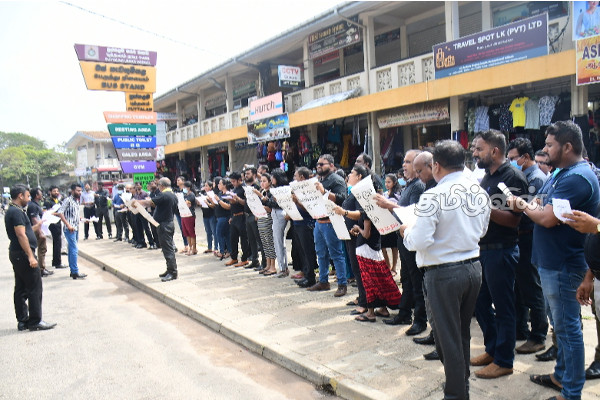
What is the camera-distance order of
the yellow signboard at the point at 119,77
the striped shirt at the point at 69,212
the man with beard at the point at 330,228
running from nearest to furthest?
1. the man with beard at the point at 330,228
2. the striped shirt at the point at 69,212
3. the yellow signboard at the point at 119,77

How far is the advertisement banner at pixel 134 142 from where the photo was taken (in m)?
13.3

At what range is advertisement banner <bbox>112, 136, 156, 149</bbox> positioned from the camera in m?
13.3

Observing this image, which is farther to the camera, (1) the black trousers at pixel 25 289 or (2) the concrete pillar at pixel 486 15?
(2) the concrete pillar at pixel 486 15

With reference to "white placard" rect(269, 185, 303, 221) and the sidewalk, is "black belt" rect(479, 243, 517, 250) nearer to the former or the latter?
the sidewalk

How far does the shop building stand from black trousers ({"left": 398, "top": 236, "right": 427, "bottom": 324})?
20.5 ft

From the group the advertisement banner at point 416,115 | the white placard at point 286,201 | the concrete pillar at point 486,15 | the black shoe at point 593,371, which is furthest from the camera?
the advertisement banner at point 416,115

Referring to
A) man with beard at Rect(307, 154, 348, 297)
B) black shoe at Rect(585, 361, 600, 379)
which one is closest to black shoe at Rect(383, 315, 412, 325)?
man with beard at Rect(307, 154, 348, 297)

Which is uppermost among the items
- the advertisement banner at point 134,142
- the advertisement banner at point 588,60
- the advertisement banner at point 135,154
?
the advertisement banner at point 588,60

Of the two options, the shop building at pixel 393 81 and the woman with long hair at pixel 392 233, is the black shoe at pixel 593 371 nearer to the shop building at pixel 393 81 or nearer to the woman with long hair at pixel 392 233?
the woman with long hair at pixel 392 233

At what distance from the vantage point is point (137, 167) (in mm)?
13594

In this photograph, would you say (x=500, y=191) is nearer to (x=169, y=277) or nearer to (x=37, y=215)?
(x=169, y=277)

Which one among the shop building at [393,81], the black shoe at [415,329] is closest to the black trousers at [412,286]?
the black shoe at [415,329]

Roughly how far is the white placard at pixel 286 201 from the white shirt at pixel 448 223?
3958 mm

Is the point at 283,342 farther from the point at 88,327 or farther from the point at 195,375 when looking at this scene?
the point at 88,327
